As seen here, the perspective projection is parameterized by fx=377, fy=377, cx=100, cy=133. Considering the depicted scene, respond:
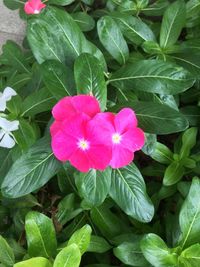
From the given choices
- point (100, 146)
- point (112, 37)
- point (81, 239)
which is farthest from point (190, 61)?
point (81, 239)

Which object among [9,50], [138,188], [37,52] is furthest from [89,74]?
[9,50]

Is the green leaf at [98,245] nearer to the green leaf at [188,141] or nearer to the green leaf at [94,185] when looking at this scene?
the green leaf at [94,185]

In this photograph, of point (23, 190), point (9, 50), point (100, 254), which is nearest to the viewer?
point (23, 190)

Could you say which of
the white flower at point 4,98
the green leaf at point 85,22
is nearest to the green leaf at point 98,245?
the white flower at point 4,98

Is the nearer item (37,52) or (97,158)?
(97,158)

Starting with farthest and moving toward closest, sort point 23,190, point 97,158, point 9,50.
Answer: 1. point 9,50
2. point 23,190
3. point 97,158

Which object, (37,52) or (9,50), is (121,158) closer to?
(37,52)
